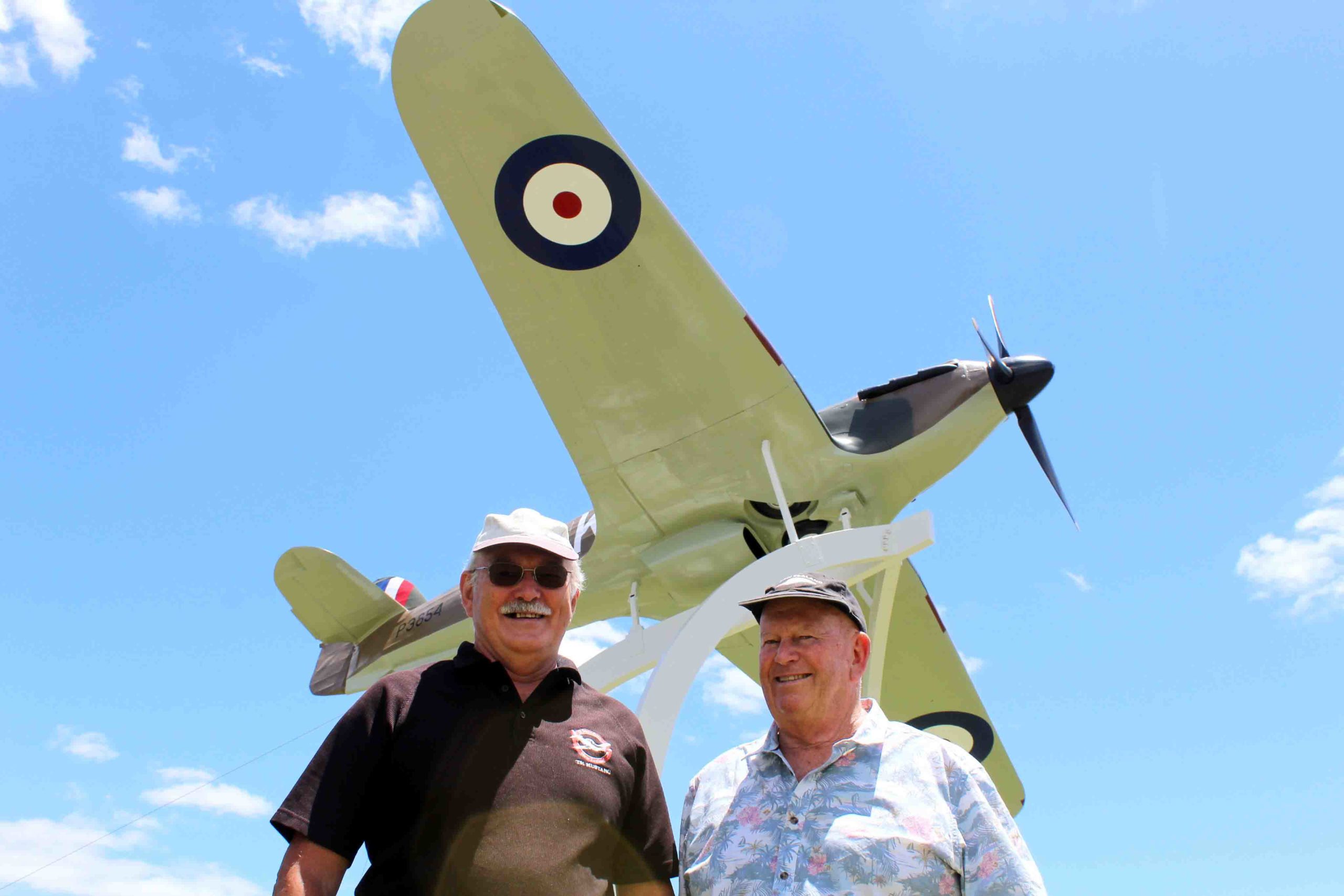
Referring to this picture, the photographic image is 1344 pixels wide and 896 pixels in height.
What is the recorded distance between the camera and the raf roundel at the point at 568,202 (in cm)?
733

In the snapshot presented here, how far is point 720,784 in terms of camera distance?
7.95 feet

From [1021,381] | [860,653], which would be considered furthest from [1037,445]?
[860,653]

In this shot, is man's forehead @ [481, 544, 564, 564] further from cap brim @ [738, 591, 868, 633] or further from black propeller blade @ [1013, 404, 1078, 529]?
black propeller blade @ [1013, 404, 1078, 529]

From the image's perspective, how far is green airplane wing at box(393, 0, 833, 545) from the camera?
707cm

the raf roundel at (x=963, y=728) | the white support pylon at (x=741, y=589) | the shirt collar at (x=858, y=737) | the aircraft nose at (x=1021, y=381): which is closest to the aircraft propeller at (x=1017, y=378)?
the aircraft nose at (x=1021, y=381)

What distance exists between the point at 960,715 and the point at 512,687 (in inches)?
412

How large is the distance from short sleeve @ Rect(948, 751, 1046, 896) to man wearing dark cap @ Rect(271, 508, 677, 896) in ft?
2.43

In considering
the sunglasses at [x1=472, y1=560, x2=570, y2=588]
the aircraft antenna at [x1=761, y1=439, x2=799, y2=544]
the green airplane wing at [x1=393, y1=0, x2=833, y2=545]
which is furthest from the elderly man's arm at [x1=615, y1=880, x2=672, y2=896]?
the green airplane wing at [x1=393, y1=0, x2=833, y2=545]

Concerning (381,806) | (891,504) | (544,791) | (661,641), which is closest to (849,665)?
(544,791)

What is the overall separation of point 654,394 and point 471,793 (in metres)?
Result: 6.27

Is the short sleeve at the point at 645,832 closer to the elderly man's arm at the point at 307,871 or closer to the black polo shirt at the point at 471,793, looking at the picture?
the black polo shirt at the point at 471,793

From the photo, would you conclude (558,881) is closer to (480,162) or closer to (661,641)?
(661,641)

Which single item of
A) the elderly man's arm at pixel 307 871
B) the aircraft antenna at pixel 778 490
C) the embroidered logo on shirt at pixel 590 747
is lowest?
the elderly man's arm at pixel 307 871

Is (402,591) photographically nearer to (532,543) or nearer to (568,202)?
(568,202)
